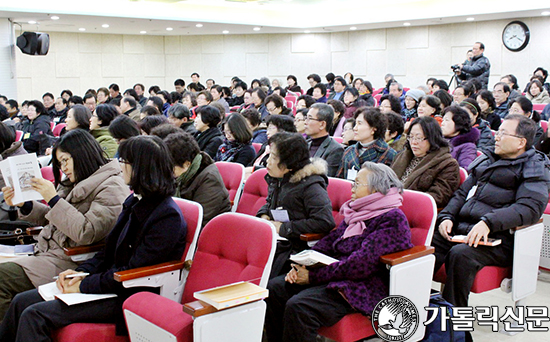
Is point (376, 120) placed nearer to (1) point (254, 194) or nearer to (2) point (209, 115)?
(1) point (254, 194)

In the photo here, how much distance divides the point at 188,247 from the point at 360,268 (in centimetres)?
85

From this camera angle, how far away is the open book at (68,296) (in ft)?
7.68

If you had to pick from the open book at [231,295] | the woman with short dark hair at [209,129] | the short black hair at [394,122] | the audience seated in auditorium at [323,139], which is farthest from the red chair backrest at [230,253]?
the woman with short dark hair at [209,129]

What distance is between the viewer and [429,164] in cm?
367

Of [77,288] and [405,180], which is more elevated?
[405,180]

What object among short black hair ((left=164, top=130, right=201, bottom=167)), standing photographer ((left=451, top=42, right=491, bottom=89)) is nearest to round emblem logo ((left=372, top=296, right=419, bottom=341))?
short black hair ((left=164, top=130, right=201, bottom=167))

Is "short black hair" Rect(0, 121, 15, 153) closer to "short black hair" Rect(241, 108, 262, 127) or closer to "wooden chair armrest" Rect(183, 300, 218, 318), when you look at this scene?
"short black hair" Rect(241, 108, 262, 127)

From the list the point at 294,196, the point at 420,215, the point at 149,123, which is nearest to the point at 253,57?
the point at 149,123

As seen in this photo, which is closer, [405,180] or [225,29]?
[405,180]

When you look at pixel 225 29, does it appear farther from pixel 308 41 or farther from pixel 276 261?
pixel 276 261

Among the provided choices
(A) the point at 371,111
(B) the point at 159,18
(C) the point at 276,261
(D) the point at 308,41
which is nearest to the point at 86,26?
(B) the point at 159,18

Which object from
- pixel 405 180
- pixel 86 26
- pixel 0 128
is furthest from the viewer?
pixel 86 26

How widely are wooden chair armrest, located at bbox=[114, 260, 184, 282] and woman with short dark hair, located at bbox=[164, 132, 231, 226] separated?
2.94 feet

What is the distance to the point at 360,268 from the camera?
2619mm
